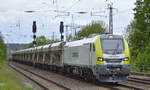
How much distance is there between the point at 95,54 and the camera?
2602cm

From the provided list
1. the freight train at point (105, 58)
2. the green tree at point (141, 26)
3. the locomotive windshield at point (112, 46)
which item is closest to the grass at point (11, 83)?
the freight train at point (105, 58)

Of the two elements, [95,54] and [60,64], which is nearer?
[95,54]

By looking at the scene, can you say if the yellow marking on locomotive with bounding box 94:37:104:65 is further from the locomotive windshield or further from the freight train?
the locomotive windshield

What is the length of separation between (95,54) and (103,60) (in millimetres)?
643

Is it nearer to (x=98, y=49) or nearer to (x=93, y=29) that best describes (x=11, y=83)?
(x=98, y=49)

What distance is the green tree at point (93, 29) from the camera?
95.9 meters

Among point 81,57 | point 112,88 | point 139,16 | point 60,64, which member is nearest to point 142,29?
point 139,16

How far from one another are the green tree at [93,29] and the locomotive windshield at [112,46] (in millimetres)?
68212

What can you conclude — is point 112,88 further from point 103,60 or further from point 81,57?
A: point 81,57

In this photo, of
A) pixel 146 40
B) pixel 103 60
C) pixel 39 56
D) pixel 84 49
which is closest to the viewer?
pixel 103 60

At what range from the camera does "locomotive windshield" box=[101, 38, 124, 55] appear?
85.6 ft

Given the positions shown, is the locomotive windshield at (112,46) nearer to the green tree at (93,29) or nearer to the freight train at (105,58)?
the freight train at (105,58)

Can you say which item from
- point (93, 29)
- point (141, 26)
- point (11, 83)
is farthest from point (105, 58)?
point (93, 29)

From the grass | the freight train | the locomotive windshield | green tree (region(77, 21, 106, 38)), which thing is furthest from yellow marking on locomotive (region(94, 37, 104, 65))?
green tree (region(77, 21, 106, 38))
